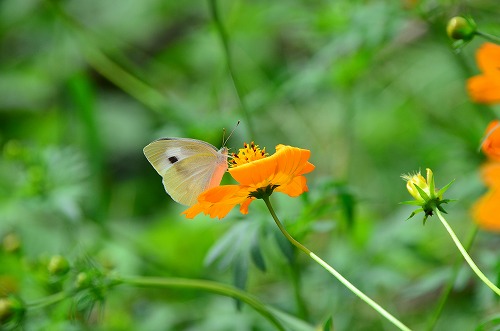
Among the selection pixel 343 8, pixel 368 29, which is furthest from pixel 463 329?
pixel 343 8

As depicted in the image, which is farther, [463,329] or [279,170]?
[463,329]

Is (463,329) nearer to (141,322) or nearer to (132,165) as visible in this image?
(141,322)

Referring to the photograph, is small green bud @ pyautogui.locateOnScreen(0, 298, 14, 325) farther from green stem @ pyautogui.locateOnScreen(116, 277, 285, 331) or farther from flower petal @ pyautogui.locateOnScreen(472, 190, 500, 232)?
flower petal @ pyautogui.locateOnScreen(472, 190, 500, 232)

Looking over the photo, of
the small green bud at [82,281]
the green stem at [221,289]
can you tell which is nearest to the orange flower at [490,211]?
the green stem at [221,289]

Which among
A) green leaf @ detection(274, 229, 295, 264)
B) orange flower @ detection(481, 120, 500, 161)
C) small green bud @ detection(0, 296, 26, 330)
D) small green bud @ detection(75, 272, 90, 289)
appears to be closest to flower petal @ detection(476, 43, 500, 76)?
orange flower @ detection(481, 120, 500, 161)

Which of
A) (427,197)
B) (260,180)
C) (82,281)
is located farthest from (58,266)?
(427,197)

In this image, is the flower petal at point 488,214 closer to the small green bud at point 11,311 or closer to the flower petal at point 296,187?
the flower petal at point 296,187
